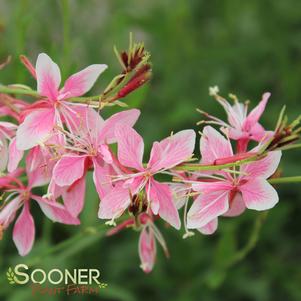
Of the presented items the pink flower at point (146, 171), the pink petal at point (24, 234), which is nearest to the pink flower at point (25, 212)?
the pink petal at point (24, 234)

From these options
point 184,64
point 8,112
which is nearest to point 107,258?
point 184,64

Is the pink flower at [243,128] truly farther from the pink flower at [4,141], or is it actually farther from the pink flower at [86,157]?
the pink flower at [4,141]

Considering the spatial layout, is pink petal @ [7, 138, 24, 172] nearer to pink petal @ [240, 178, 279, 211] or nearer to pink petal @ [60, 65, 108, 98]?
pink petal @ [60, 65, 108, 98]

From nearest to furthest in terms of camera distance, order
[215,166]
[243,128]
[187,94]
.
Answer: [215,166], [243,128], [187,94]

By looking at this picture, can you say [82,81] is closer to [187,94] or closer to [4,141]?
[4,141]

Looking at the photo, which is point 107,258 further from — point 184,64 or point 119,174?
point 119,174

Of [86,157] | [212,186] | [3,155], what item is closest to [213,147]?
[212,186]

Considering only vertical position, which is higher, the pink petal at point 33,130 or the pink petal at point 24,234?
the pink petal at point 33,130
